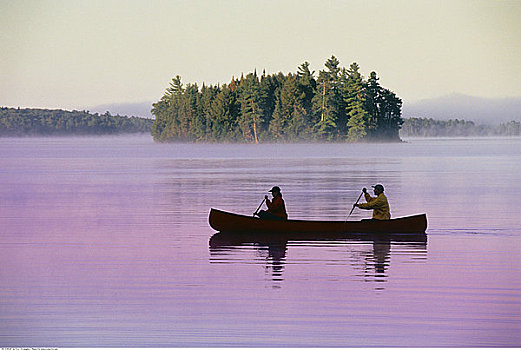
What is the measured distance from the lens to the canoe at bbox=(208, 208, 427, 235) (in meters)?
20.1

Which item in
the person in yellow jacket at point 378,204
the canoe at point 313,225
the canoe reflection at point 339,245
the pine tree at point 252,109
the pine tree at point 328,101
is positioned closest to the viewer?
the canoe reflection at point 339,245

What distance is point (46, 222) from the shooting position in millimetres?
25047

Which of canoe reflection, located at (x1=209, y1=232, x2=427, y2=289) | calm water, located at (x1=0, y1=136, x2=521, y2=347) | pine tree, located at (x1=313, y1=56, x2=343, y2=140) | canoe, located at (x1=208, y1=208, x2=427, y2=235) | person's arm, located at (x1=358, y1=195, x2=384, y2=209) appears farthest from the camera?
pine tree, located at (x1=313, y1=56, x2=343, y2=140)

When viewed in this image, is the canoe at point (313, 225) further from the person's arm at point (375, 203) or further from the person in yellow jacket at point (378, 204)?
the person's arm at point (375, 203)

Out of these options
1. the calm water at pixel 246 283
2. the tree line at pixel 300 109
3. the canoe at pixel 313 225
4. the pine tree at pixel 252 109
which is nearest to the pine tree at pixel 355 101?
the tree line at pixel 300 109

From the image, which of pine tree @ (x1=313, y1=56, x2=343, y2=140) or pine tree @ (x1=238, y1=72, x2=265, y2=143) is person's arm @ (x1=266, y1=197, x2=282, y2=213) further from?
pine tree @ (x1=238, y1=72, x2=265, y2=143)

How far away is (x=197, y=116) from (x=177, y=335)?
524 feet

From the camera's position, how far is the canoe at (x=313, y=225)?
2014 centimetres

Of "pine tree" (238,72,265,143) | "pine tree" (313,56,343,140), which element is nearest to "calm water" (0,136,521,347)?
"pine tree" (313,56,343,140)

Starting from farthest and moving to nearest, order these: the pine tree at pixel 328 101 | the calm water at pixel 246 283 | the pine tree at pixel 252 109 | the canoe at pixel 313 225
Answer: the pine tree at pixel 252 109, the pine tree at pixel 328 101, the canoe at pixel 313 225, the calm water at pixel 246 283

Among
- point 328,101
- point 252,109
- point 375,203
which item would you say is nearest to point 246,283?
point 375,203

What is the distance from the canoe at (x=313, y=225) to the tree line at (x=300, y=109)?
371 ft

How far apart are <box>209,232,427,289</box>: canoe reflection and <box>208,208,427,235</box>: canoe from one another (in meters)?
0.16

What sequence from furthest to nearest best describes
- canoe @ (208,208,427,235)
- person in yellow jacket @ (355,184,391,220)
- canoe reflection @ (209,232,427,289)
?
1. canoe @ (208,208,427,235)
2. person in yellow jacket @ (355,184,391,220)
3. canoe reflection @ (209,232,427,289)
